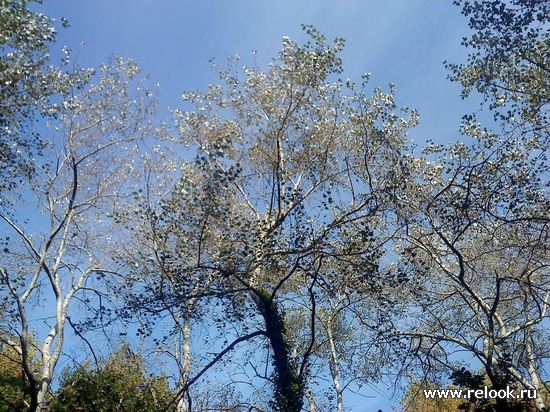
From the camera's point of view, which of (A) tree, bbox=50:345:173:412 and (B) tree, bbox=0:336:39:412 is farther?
(A) tree, bbox=50:345:173:412

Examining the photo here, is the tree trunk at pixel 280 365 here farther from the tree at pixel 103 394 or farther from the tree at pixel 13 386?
the tree at pixel 13 386

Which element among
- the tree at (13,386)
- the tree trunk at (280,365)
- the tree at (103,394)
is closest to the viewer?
the tree at (13,386)

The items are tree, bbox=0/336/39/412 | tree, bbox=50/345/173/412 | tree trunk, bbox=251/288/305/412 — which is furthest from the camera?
tree, bbox=50/345/173/412

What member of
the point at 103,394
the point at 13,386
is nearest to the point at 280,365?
the point at 103,394

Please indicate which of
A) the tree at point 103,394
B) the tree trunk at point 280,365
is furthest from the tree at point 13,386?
the tree trunk at point 280,365

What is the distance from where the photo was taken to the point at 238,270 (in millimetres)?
9648

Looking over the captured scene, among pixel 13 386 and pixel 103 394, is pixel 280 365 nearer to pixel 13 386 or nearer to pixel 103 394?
pixel 103 394

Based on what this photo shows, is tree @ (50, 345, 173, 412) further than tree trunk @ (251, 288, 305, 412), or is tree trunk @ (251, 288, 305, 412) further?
tree @ (50, 345, 173, 412)

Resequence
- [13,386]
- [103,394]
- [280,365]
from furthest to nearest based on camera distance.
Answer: [103,394], [280,365], [13,386]

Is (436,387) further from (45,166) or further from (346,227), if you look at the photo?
(45,166)

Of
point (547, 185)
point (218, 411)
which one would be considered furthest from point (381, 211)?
point (218, 411)

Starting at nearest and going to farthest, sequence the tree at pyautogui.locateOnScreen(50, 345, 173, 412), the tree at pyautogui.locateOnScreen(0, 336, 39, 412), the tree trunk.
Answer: the tree at pyautogui.locateOnScreen(0, 336, 39, 412) < the tree trunk < the tree at pyautogui.locateOnScreen(50, 345, 173, 412)

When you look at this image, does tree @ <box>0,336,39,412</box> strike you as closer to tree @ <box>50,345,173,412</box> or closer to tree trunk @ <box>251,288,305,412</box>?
tree @ <box>50,345,173,412</box>

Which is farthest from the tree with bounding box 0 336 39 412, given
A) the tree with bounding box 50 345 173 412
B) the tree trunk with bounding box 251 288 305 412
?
the tree trunk with bounding box 251 288 305 412
